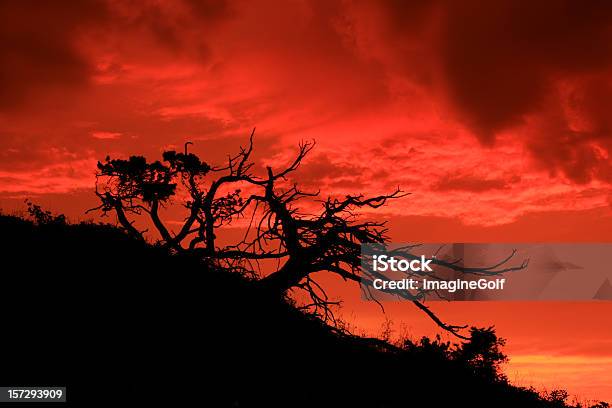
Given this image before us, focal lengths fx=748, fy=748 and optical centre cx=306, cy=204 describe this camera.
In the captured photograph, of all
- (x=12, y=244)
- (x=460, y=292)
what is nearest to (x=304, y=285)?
(x=460, y=292)

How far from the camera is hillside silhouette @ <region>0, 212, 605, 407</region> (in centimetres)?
1412

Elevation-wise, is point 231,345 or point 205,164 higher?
point 205,164

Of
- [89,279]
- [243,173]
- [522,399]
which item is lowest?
[522,399]

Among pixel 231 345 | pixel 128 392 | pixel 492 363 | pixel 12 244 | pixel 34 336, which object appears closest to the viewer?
pixel 128 392

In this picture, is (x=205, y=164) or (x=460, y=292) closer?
(x=460, y=292)

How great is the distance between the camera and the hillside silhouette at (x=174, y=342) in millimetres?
14117

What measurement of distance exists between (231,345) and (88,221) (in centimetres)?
886

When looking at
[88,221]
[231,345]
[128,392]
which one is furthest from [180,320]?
[88,221]

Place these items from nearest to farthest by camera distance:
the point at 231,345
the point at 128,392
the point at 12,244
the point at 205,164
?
the point at 128,392 < the point at 231,345 < the point at 12,244 < the point at 205,164

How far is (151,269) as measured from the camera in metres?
19.4

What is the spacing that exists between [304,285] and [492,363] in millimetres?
6867

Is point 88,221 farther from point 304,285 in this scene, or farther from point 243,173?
point 304,285

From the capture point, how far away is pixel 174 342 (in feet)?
52.0

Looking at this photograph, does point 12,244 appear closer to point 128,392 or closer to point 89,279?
point 89,279
